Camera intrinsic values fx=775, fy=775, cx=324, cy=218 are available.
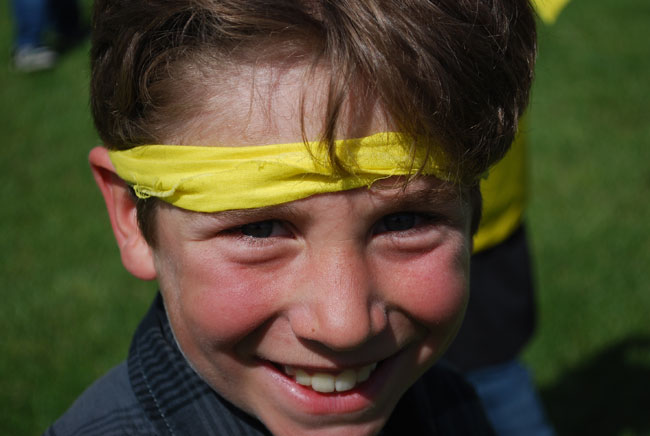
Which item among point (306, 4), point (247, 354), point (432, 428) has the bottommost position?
point (432, 428)

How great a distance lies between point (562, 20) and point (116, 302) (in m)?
6.78

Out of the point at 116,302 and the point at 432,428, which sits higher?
the point at 432,428

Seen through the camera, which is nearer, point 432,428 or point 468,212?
point 468,212

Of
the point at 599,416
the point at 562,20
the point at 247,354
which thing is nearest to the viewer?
the point at 247,354

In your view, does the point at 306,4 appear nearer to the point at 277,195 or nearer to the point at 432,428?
the point at 277,195

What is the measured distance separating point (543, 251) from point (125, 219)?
4139 millimetres

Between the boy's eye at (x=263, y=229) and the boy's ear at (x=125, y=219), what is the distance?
1.15 ft

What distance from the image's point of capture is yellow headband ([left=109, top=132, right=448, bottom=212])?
61.7 inches

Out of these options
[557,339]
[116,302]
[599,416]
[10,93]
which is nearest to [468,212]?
[599,416]

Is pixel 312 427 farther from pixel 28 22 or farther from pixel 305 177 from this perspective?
pixel 28 22

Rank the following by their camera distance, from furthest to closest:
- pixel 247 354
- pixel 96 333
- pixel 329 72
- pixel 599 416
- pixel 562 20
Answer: pixel 562 20 → pixel 96 333 → pixel 599 416 → pixel 247 354 → pixel 329 72

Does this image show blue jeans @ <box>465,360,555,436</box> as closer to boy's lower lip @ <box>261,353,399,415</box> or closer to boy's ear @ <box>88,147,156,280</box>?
boy's lower lip @ <box>261,353,399,415</box>

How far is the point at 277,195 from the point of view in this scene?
1.60 metres

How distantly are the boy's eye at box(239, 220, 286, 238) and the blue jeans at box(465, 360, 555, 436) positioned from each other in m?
1.92
